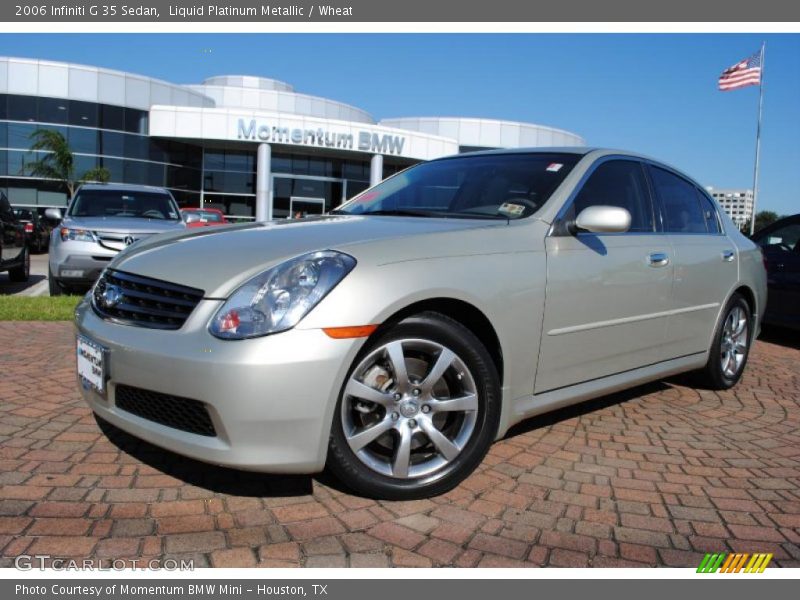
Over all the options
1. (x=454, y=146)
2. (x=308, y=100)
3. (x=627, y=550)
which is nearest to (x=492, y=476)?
(x=627, y=550)

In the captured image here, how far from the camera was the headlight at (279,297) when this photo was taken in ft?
8.04

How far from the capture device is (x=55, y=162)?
29.2 m

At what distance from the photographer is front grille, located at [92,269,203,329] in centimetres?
261

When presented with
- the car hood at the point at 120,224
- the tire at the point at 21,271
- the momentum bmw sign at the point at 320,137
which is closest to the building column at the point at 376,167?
the momentum bmw sign at the point at 320,137

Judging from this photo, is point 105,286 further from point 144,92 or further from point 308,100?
point 308,100

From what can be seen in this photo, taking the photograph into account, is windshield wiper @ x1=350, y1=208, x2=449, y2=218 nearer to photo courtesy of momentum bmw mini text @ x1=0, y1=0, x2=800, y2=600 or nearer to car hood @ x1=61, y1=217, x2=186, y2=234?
photo courtesy of momentum bmw mini text @ x1=0, y1=0, x2=800, y2=600

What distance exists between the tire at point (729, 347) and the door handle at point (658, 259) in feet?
3.34

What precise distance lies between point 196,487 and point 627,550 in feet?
5.95

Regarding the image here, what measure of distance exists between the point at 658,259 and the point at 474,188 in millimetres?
1180

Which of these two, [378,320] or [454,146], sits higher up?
[454,146]

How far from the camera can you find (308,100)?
41562 millimetres

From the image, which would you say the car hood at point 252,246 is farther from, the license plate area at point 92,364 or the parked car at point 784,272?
the parked car at point 784,272

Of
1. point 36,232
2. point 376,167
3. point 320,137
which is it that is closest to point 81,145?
point 320,137

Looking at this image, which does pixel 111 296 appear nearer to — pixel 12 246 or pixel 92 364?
pixel 92 364
